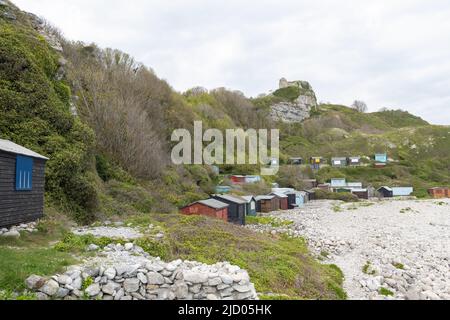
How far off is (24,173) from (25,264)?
690 cm

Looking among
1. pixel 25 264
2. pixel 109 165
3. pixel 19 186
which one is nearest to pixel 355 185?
pixel 109 165

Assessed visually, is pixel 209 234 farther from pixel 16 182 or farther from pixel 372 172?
pixel 372 172

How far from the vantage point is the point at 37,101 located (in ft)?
76.4

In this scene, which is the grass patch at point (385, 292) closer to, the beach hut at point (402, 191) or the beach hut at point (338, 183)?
the beach hut at point (402, 191)

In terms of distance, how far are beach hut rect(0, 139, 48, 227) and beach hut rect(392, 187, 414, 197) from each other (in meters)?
72.0

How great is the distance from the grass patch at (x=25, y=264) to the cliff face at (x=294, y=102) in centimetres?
13268

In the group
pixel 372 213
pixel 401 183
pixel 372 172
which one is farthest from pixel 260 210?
pixel 372 172

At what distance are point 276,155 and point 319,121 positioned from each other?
62367mm

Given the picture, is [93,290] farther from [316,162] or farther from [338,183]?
[316,162]

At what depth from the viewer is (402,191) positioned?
74500mm

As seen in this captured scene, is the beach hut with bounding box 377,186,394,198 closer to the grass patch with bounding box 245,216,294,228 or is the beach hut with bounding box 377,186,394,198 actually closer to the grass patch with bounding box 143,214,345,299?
the grass patch with bounding box 245,216,294,228

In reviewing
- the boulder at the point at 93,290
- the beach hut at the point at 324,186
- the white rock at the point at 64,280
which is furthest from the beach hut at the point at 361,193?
the white rock at the point at 64,280

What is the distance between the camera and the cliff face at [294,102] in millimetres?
150000

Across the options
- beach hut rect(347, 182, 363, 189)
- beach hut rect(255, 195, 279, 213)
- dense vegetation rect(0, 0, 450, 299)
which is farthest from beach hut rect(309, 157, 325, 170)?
beach hut rect(255, 195, 279, 213)
